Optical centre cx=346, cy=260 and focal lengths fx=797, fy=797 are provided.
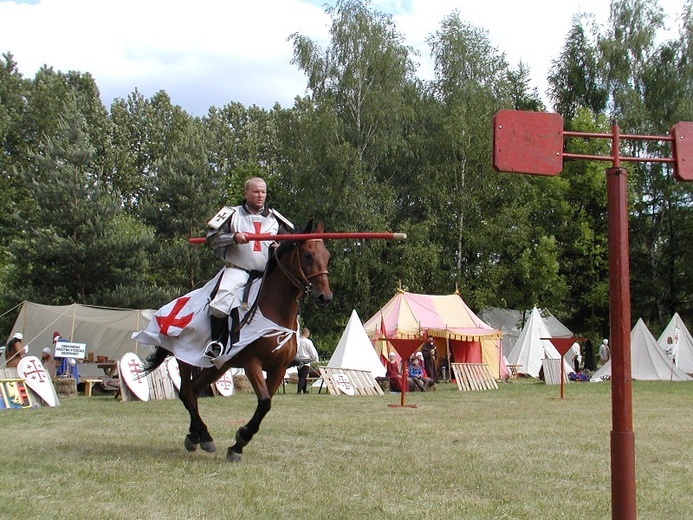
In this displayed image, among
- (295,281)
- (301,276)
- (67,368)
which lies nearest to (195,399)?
(295,281)

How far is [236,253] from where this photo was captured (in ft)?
28.1

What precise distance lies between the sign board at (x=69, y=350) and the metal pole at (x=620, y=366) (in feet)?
58.8

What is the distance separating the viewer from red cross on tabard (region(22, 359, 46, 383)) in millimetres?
15766

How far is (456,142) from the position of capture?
4012 cm

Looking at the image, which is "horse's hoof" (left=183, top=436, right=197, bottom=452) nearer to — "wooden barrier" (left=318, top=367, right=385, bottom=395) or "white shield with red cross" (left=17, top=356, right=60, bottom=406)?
"white shield with red cross" (left=17, top=356, right=60, bottom=406)

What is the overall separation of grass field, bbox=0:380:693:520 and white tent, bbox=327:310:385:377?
10.7 metres

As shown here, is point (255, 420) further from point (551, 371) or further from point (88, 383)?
point (551, 371)

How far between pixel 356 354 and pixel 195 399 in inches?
626

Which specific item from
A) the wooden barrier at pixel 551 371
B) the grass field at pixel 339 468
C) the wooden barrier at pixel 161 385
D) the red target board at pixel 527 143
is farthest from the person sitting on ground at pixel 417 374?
the red target board at pixel 527 143

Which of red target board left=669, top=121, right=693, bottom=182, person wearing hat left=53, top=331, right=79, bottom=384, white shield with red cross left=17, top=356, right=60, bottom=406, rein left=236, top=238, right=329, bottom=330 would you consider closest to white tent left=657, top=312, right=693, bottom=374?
person wearing hat left=53, top=331, right=79, bottom=384

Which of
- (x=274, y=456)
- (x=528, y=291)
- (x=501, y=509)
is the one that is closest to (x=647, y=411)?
(x=274, y=456)

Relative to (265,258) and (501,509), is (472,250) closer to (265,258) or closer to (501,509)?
(265,258)

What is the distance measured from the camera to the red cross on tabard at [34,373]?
51.7 ft

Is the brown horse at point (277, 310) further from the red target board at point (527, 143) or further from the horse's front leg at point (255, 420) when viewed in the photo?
the red target board at point (527, 143)
